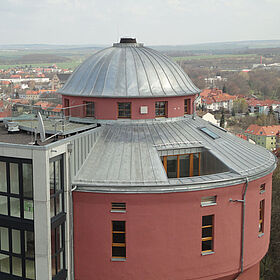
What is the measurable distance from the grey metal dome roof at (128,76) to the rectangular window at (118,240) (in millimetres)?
7522

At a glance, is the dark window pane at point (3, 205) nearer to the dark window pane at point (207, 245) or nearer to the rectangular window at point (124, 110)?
the rectangular window at point (124, 110)

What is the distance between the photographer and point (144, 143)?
24.0 m

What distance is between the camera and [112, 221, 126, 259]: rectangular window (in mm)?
21547

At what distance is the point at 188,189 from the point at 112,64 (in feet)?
32.0

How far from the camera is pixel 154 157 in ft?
75.0

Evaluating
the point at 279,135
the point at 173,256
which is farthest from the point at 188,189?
the point at 279,135

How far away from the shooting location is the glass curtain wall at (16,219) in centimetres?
1975

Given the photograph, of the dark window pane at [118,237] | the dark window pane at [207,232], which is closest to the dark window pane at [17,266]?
the dark window pane at [118,237]

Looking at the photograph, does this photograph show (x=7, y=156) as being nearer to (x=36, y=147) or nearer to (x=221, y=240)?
(x=36, y=147)

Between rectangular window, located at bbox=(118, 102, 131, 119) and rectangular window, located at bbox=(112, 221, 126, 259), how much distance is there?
680cm

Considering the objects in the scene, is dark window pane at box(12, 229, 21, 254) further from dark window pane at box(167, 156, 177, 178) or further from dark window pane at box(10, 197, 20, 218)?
dark window pane at box(167, 156, 177, 178)

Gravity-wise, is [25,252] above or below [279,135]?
above

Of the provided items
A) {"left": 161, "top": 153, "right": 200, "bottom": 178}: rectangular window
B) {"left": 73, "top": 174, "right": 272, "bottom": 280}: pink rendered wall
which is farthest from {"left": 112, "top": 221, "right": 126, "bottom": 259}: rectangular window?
{"left": 161, "top": 153, "right": 200, "bottom": 178}: rectangular window

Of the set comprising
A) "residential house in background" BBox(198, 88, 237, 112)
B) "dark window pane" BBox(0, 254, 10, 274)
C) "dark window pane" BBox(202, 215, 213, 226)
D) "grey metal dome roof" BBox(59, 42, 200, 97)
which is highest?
"grey metal dome roof" BBox(59, 42, 200, 97)
